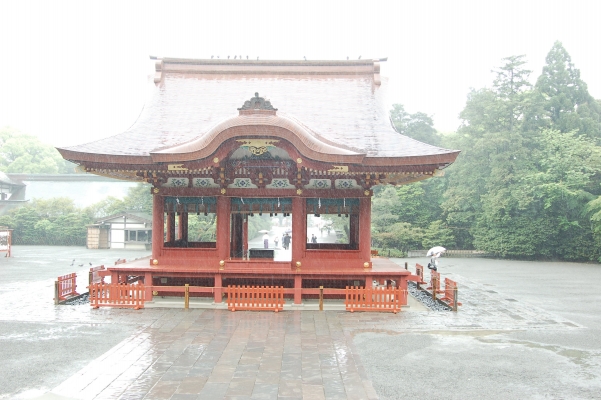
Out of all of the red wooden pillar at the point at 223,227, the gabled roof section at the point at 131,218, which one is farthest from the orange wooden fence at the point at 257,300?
the gabled roof section at the point at 131,218

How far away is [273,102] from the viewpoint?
17.9m

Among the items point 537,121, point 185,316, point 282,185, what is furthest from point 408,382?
point 537,121

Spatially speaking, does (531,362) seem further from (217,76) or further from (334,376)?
(217,76)

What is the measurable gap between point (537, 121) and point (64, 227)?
43.9 meters

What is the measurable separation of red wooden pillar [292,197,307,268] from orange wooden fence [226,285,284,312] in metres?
1.37

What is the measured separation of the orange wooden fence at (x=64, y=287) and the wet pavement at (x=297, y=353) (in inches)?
17.7

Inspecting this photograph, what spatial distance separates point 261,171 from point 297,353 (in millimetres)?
6742

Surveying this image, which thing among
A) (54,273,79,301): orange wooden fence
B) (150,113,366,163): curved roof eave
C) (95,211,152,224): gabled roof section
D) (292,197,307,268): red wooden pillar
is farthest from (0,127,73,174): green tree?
(292,197,307,268): red wooden pillar

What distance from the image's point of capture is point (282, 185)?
14867 millimetres

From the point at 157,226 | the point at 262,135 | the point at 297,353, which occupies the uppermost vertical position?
the point at 262,135

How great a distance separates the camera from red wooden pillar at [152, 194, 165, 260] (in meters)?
14.8

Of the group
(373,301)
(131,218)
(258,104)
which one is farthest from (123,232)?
(373,301)

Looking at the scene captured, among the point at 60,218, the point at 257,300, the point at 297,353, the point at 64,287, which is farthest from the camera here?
the point at 60,218

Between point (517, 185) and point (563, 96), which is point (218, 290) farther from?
point (563, 96)
